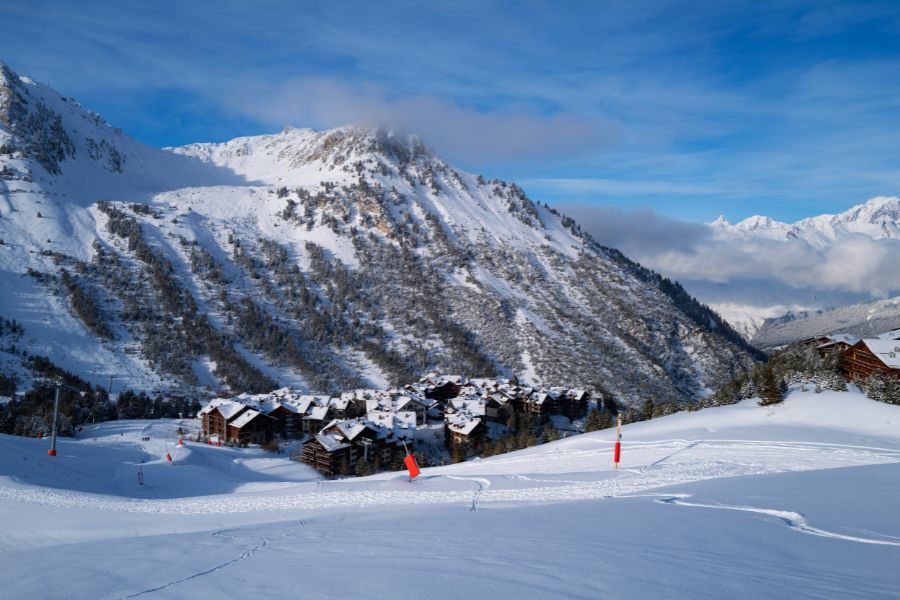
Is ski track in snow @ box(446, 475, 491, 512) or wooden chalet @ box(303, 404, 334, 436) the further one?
wooden chalet @ box(303, 404, 334, 436)

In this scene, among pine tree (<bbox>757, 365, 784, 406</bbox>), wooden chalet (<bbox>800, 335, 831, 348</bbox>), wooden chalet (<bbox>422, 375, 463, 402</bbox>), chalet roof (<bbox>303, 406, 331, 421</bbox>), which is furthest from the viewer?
wooden chalet (<bbox>422, 375, 463, 402</bbox>)

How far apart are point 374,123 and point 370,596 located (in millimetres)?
206935

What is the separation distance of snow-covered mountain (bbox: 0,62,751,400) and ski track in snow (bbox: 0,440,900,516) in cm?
7102

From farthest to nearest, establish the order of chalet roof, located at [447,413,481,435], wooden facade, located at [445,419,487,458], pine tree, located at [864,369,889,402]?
chalet roof, located at [447,413,481,435] < wooden facade, located at [445,419,487,458] < pine tree, located at [864,369,889,402]

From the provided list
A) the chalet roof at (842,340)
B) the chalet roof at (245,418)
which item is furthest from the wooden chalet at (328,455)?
the chalet roof at (842,340)

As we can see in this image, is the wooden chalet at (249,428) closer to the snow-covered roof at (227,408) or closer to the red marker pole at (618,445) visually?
the snow-covered roof at (227,408)

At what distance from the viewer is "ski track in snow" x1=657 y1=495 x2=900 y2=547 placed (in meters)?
6.65

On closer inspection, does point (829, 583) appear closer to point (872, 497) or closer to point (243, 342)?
point (872, 497)

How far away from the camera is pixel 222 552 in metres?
6.25

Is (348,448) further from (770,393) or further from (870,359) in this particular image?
(870,359)

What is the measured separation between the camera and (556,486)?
1405 centimetres

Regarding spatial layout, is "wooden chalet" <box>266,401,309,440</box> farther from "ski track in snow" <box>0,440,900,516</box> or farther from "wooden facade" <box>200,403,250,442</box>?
"ski track in snow" <box>0,440,900,516</box>

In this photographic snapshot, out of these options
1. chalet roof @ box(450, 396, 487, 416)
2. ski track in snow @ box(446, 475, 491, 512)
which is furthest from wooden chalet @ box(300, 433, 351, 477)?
ski track in snow @ box(446, 475, 491, 512)

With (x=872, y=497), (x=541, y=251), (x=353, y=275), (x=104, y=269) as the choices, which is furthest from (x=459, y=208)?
(x=872, y=497)
